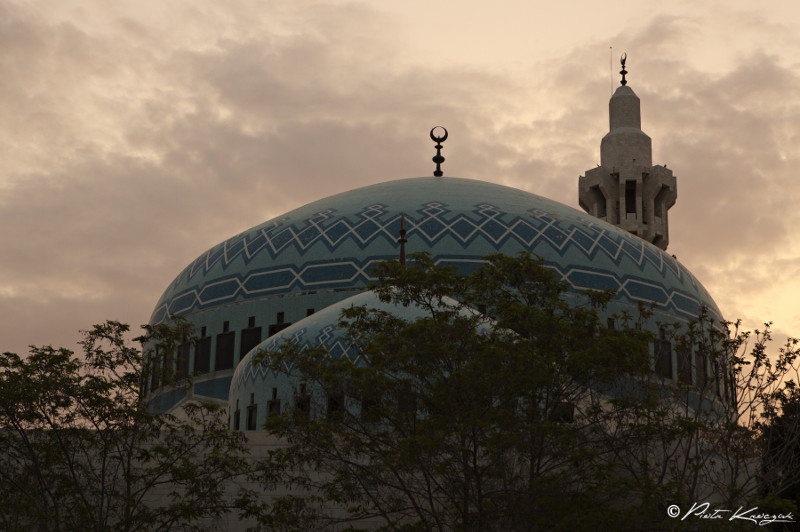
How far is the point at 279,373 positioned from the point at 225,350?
6530 mm

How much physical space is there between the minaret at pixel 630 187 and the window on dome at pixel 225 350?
15089mm

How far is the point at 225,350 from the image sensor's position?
96.8 feet

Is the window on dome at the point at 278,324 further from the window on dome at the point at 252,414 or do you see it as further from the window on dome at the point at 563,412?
the window on dome at the point at 563,412

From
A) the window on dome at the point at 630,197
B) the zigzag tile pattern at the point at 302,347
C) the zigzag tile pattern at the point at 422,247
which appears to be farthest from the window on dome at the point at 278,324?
the window on dome at the point at 630,197

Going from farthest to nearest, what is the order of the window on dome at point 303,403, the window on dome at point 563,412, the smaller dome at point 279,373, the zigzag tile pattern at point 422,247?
the zigzag tile pattern at point 422,247
the smaller dome at point 279,373
the window on dome at point 303,403
the window on dome at point 563,412

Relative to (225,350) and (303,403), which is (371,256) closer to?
(225,350)

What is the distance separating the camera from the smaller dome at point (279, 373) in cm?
2284

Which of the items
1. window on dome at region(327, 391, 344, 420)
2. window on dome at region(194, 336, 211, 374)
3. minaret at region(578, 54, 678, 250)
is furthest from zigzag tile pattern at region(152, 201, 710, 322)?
window on dome at region(327, 391, 344, 420)

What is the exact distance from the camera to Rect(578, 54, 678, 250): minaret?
41500mm

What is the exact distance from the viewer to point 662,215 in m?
42.0

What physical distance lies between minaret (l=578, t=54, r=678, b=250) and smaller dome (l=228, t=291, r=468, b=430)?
61.1 ft

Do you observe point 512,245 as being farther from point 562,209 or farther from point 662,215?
point 662,215

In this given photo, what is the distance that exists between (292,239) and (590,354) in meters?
16.4

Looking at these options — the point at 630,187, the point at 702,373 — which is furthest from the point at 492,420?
the point at 630,187
